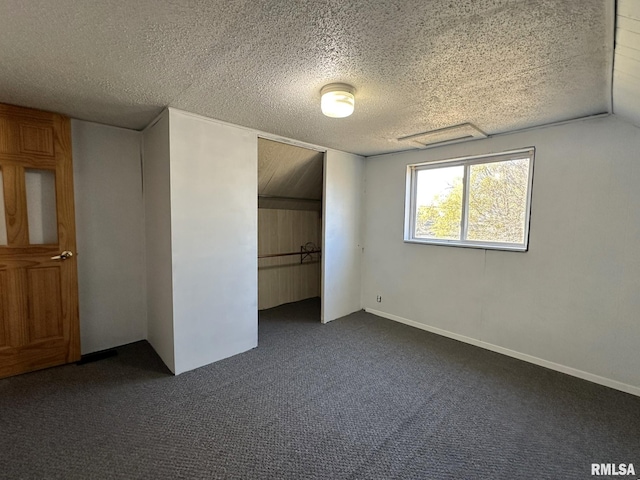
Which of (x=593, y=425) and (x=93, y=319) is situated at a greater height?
(x=93, y=319)

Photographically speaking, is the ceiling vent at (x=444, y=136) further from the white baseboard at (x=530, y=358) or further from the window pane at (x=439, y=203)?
the white baseboard at (x=530, y=358)

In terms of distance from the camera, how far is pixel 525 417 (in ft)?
6.60

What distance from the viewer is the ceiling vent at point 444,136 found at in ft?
9.14

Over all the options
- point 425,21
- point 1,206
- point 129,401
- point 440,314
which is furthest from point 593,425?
point 1,206

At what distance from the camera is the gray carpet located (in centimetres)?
159

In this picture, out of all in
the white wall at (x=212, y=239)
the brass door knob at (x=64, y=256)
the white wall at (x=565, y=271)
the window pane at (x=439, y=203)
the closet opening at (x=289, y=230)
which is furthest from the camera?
the closet opening at (x=289, y=230)

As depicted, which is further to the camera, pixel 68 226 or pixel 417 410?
pixel 68 226

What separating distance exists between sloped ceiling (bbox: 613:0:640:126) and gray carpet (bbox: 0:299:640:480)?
2.19 m

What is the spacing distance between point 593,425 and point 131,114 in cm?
433

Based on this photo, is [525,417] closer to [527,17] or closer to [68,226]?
[527,17]

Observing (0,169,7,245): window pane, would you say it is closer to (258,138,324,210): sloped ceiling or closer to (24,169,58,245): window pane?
(24,169,58,245): window pane

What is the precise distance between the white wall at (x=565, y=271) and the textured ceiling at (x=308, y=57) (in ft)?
1.23

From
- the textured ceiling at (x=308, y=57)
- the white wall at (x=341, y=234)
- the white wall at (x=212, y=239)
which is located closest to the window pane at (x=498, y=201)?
the textured ceiling at (x=308, y=57)

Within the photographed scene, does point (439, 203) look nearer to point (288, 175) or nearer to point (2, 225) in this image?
point (288, 175)
